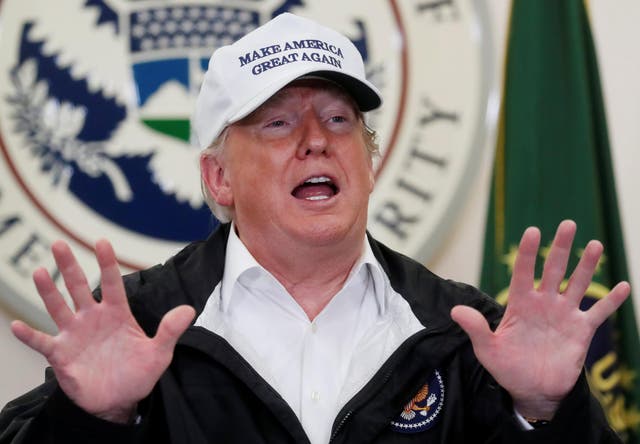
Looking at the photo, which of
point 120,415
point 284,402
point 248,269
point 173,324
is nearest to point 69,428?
point 120,415

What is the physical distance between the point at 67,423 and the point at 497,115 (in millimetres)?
1420

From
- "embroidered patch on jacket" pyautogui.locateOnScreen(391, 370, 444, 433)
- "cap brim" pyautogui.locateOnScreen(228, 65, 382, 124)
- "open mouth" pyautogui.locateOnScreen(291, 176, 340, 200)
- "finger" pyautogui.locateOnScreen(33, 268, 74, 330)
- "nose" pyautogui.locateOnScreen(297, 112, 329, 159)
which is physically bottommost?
"embroidered patch on jacket" pyautogui.locateOnScreen(391, 370, 444, 433)

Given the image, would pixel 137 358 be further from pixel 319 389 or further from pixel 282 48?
pixel 282 48

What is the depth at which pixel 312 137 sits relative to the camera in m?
1.43

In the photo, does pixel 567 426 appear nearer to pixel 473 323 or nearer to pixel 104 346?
pixel 473 323

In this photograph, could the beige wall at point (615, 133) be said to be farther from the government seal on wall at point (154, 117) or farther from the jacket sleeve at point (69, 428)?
the jacket sleeve at point (69, 428)

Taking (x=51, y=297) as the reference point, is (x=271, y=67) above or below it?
above

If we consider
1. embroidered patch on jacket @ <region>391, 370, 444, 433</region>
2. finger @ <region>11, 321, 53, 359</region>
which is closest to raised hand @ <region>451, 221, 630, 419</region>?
embroidered patch on jacket @ <region>391, 370, 444, 433</region>

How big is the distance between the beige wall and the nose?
0.86 m

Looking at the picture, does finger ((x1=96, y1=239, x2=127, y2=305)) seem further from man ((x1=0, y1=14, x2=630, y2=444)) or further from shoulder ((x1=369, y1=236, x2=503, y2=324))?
shoulder ((x1=369, y1=236, x2=503, y2=324))

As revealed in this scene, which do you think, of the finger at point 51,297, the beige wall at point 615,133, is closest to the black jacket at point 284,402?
the finger at point 51,297

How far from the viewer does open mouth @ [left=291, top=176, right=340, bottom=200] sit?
4.69ft

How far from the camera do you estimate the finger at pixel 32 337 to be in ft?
3.52

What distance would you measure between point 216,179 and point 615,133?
120cm
